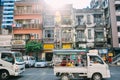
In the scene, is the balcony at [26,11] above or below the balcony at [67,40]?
above

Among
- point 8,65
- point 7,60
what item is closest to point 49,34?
point 7,60

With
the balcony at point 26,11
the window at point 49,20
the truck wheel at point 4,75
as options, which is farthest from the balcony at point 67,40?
the truck wheel at point 4,75

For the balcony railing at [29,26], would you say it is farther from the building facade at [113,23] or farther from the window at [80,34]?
the building facade at [113,23]

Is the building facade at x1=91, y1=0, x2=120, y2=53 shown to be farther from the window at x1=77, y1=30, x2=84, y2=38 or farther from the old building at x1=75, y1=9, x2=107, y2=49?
the window at x1=77, y1=30, x2=84, y2=38

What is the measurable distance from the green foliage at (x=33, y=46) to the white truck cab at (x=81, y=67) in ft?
74.9

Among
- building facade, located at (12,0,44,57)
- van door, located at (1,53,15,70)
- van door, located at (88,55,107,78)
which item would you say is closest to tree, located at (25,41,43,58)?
building facade, located at (12,0,44,57)

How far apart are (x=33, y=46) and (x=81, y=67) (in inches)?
932

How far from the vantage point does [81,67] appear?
1542cm

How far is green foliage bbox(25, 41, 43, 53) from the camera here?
38219 millimetres

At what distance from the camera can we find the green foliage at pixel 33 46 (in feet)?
125

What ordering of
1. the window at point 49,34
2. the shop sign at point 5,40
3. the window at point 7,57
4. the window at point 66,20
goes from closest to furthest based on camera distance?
the window at point 7,57 < the shop sign at point 5,40 < the window at point 49,34 < the window at point 66,20

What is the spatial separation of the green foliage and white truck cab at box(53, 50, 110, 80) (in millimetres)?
22819

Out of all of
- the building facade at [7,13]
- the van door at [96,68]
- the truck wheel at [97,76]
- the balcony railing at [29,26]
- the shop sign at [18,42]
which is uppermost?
the building facade at [7,13]

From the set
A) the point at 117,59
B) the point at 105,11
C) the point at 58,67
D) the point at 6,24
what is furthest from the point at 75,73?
the point at 6,24
